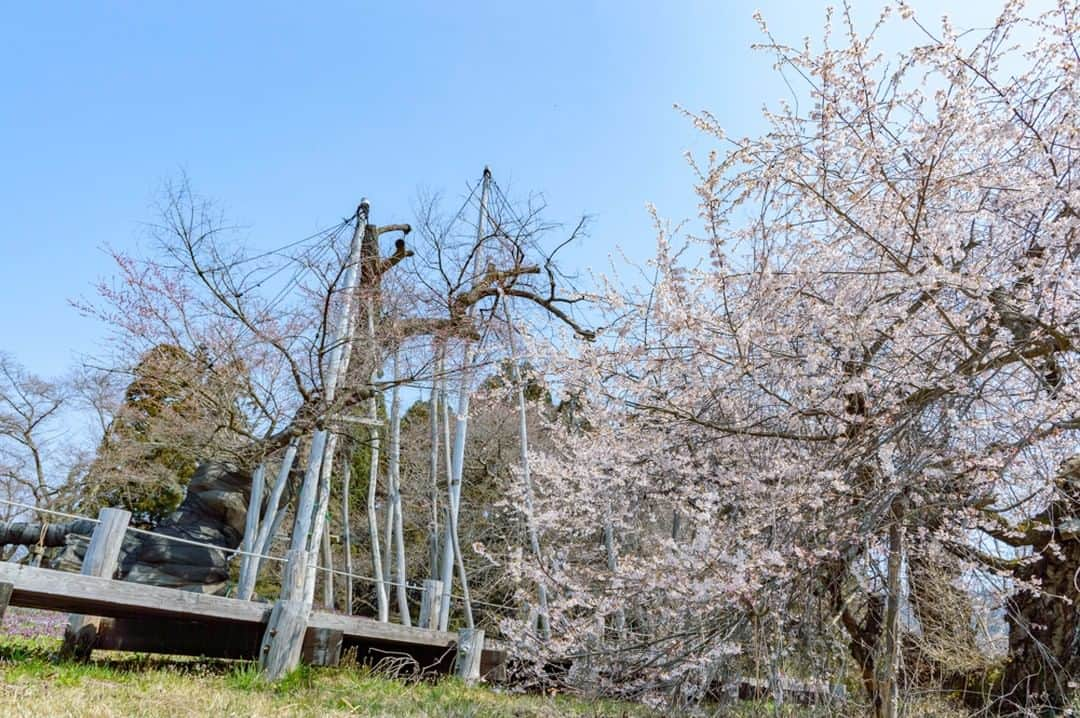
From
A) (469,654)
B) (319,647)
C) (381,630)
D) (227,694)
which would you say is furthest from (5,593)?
(469,654)

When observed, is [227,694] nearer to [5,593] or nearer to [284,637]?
[284,637]

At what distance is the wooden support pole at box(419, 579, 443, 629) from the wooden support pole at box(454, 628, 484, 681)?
27.7 inches

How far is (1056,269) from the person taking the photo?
2.71 meters

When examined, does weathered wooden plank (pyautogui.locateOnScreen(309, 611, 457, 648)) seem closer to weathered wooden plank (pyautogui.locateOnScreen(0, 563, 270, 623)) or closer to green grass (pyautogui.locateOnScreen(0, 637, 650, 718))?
green grass (pyautogui.locateOnScreen(0, 637, 650, 718))

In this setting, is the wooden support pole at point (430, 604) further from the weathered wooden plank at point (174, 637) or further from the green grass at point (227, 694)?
the weathered wooden plank at point (174, 637)

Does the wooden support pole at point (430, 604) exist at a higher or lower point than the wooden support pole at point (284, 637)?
higher

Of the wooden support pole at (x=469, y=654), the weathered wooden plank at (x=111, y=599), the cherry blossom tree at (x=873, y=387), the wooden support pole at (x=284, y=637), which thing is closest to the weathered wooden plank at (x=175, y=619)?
the weathered wooden plank at (x=111, y=599)

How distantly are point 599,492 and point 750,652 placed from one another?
1.73 meters

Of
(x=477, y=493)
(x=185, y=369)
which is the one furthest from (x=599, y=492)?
(x=477, y=493)

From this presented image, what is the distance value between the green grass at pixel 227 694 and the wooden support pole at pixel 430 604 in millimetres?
1158

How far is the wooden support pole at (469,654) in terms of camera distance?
6703 mm

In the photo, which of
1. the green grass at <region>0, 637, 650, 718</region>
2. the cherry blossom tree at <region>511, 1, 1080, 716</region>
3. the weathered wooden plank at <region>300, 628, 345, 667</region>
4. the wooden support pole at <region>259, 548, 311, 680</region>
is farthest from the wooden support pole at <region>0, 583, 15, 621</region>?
the cherry blossom tree at <region>511, 1, 1080, 716</region>

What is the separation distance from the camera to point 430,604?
7652 mm

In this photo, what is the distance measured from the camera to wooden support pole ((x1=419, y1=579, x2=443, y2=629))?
7562 millimetres
